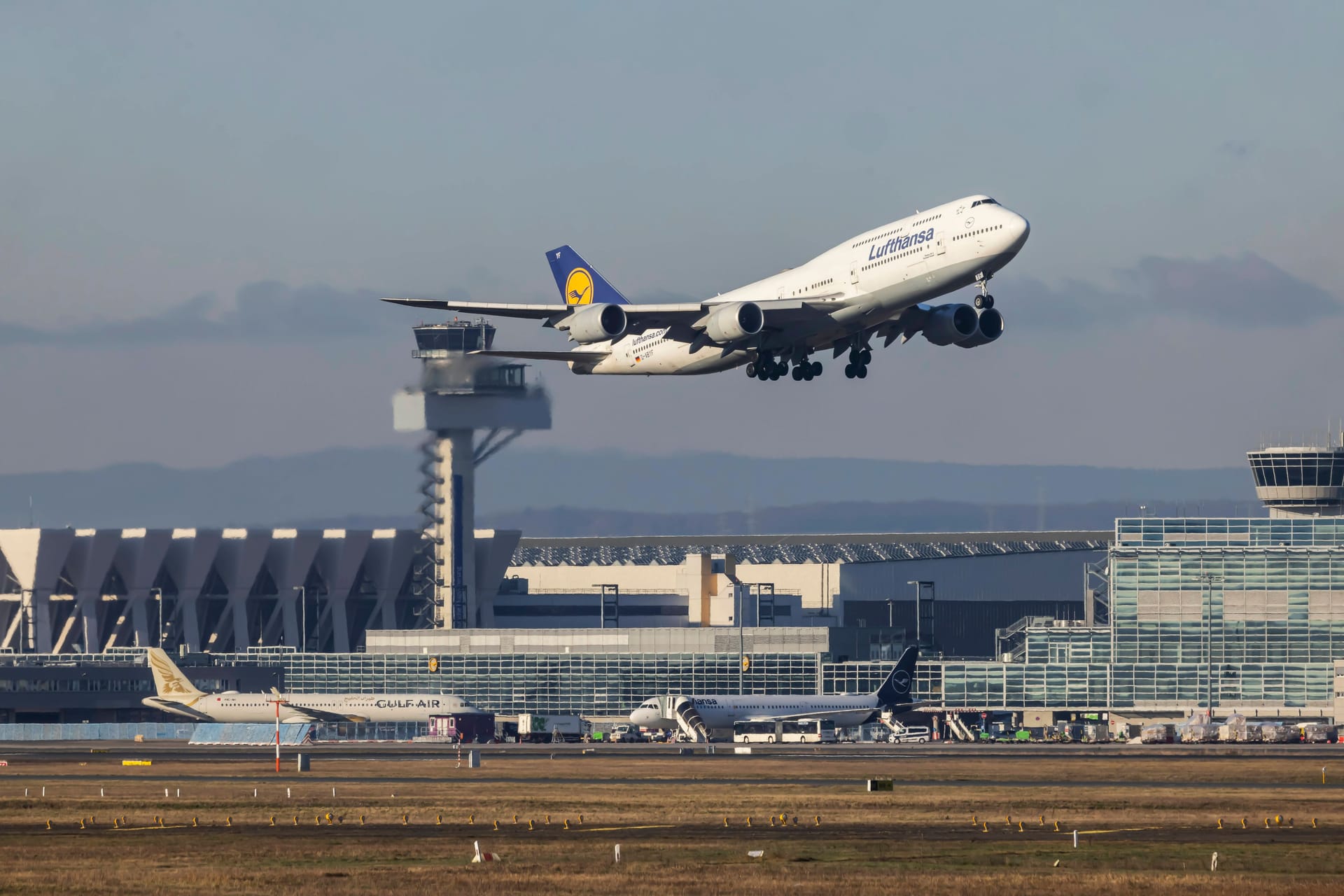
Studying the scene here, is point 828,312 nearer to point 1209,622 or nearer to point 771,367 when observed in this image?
point 771,367

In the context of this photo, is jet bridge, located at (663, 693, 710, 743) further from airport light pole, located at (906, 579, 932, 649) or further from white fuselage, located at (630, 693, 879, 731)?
airport light pole, located at (906, 579, 932, 649)

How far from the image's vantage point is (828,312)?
74.3 meters

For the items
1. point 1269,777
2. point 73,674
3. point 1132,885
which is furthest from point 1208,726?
point 73,674

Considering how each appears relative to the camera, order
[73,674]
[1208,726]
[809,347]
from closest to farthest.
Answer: [809,347] → [1208,726] → [73,674]

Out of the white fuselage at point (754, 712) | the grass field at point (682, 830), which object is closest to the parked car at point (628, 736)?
the white fuselage at point (754, 712)

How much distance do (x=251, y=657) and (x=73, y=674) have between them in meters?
23.1

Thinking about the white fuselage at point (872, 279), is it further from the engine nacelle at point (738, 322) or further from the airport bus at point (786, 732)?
the airport bus at point (786, 732)

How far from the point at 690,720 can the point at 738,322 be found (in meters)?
56.1

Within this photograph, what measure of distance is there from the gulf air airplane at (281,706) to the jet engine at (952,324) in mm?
71587

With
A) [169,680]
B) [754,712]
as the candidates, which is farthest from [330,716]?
[754,712]

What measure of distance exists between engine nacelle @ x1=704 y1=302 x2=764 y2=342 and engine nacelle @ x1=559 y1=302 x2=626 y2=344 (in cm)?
381

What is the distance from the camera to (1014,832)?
164 feet

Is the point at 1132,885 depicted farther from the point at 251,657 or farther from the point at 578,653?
the point at 251,657

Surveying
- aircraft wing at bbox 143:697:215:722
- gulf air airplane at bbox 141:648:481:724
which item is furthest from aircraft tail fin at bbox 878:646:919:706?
aircraft wing at bbox 143:697:215:722
